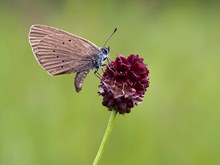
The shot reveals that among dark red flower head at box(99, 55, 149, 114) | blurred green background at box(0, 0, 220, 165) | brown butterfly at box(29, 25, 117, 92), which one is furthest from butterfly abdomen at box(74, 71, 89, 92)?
blurred green background at box(0, 0, 220, 165)

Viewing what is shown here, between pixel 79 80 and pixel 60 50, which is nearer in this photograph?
pixel 79 80

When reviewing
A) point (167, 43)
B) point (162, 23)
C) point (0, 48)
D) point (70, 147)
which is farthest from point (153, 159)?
point (162, 23)

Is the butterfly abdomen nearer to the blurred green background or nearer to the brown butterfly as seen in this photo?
the brown butterfly

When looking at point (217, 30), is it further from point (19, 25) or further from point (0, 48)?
point (0, 48)

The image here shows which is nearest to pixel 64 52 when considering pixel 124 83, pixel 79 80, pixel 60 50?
pixel 60 50

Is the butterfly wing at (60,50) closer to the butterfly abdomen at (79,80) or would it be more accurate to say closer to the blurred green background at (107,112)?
the butterfly abdomen at (79,80)

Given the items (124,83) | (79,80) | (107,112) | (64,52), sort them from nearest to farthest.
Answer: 1. (124,83)
2. (79,80)
3. (64,52)
4. (107,112)

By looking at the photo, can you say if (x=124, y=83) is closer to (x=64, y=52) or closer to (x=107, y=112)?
(x=64, y=52)
